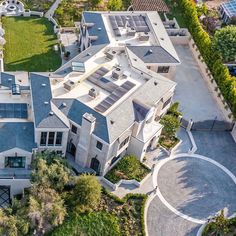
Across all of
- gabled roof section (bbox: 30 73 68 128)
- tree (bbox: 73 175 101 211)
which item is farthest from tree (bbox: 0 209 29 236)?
gabled roof section (bbox: 30 73 68 128)

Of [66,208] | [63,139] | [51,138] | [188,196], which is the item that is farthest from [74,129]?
[188,196]

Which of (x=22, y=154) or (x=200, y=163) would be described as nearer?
(x=22, y=154)

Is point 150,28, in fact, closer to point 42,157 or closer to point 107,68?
point 107,68

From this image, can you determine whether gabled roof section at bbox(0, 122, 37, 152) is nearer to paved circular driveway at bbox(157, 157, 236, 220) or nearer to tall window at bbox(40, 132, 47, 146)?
tall window at bbox(40, 132, 47, 146)

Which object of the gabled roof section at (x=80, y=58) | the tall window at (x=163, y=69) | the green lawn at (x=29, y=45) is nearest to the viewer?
the gabled roof section at (x=80, y=58)

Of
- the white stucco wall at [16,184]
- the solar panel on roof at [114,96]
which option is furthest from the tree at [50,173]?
the solar panel on roof at [114,96]

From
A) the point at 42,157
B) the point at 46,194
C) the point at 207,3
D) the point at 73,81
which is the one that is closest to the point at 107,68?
the point at 73,81

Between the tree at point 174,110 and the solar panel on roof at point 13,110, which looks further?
the tree at point 174,110

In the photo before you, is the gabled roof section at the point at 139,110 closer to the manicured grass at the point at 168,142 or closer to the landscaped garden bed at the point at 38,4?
the manicured grass at the point at 168,142
